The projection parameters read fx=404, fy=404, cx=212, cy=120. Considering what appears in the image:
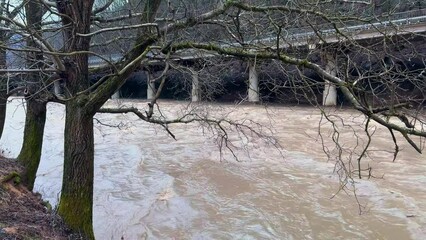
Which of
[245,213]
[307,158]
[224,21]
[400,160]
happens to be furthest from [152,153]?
[224,21]

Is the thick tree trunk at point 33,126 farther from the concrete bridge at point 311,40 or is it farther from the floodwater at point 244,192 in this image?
the concrete bridge at point 311,40

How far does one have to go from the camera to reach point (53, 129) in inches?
698

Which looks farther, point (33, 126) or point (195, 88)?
point (195, 88)

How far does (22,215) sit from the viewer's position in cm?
475

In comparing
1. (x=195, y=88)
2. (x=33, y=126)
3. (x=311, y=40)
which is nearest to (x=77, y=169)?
(x=33, y=126)

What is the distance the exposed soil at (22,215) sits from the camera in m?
4.14

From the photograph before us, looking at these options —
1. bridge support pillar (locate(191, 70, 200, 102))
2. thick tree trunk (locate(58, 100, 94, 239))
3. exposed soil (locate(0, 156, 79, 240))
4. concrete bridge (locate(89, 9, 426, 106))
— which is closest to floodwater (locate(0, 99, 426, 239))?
bridge support pillar (locate(191, 70, 200, 102))

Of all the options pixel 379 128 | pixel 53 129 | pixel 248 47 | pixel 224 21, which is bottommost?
pixel 53 129

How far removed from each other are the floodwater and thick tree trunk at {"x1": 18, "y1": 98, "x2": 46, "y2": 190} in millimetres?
302

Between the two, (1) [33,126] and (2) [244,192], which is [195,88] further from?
(2) [244,192]

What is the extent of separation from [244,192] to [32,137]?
4205 millimetres

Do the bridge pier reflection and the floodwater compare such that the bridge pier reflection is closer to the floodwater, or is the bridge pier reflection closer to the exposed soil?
the floodwater

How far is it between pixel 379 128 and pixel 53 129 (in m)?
13.3

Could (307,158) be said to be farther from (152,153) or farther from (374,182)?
(152,153)
